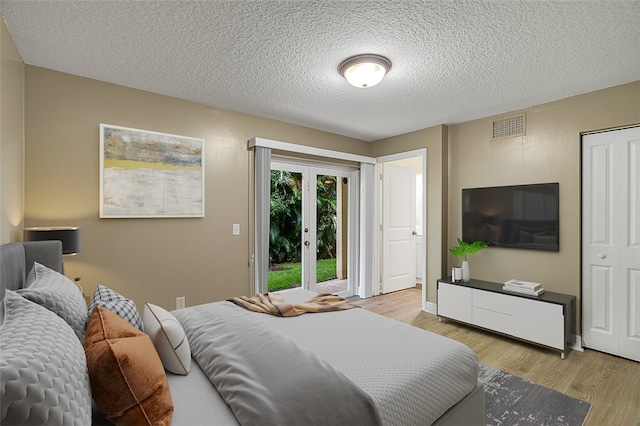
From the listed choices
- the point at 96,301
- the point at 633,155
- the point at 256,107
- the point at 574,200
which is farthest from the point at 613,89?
the point at 96,301

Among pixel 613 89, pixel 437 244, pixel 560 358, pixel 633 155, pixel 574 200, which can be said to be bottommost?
pixel 560 358

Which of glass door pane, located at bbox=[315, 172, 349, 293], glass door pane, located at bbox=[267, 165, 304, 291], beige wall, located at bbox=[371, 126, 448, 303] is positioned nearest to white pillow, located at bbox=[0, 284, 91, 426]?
glass door pane, located at bbox=[267, 165, 304, 291]

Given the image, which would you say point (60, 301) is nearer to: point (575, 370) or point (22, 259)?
point (22, 259)

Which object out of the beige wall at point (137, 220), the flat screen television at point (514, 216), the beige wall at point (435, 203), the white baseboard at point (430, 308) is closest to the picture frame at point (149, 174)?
the beige wall at point (137, 220)

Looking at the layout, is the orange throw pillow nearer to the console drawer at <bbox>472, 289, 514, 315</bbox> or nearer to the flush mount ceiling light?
the flush mount ceiling light

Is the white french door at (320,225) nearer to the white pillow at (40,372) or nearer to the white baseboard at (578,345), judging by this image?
the white baseboard at (578,345)

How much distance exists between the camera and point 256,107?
346cm

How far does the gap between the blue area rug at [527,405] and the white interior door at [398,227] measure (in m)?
2.75

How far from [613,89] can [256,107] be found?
3.53 m

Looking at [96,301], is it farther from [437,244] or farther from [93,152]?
[437,244]

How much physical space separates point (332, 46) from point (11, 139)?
7.61 ft

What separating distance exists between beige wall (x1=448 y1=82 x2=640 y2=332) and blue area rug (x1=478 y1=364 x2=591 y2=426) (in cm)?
136

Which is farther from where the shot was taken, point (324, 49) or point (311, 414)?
point (324, 49)

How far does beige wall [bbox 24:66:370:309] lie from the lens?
2.55m
